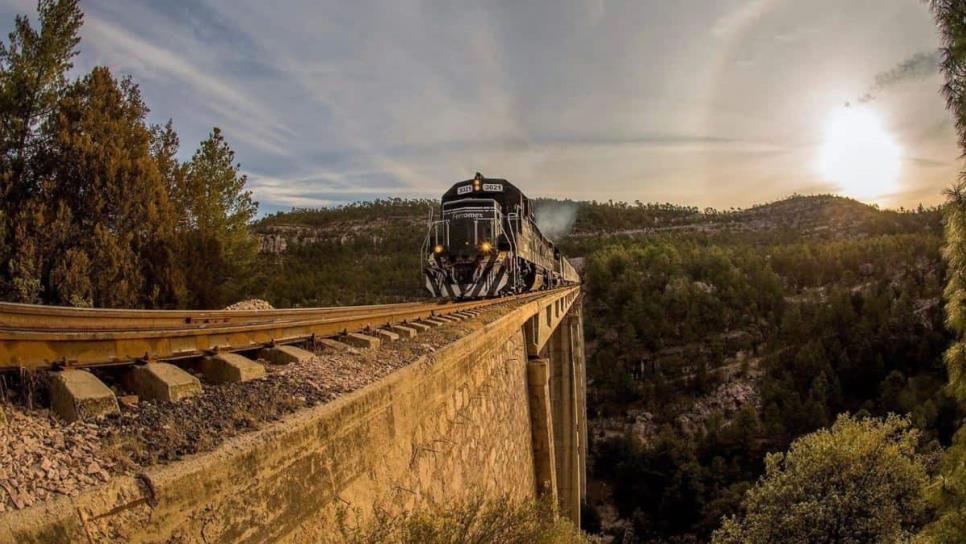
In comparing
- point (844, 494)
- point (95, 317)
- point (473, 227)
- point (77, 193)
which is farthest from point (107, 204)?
point (844, 494)

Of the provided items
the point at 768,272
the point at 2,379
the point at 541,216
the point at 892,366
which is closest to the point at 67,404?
the point at 2,379

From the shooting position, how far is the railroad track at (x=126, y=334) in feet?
6.77

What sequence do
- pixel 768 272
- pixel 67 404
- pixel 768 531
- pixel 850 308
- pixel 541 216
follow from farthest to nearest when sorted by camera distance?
1. pixel 541 216
2. pixel 768 272
3. pixel 850 308
4. pixel 768 531
5. pixel 67 404

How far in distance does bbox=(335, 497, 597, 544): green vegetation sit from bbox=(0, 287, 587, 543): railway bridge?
0.10m

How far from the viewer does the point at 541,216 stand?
8956cm

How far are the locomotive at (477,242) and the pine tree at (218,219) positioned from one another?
574cm

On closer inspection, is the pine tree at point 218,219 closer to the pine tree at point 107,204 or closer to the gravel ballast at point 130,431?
the pine tree at point 107,204

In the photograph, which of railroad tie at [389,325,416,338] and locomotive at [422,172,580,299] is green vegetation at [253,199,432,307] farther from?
railroad tie at [389,325,416,338]

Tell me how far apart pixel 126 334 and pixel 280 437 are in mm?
1323

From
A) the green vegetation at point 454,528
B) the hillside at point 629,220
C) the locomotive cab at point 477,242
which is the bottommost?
the green vegetation at point 454,528

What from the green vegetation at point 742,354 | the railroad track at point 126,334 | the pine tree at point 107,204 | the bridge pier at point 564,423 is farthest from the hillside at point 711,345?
the railroad track at point 126,334

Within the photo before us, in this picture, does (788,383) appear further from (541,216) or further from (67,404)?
(541,216)

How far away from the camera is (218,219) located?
52.1ft

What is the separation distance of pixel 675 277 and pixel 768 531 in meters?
49.8
